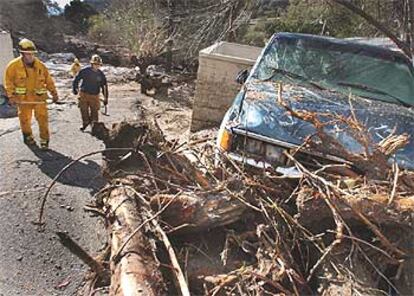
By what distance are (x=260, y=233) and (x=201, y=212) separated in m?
0.52

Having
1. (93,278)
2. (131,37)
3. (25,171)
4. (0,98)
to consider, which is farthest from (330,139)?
(131,37)

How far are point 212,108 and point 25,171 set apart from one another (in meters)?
3.95

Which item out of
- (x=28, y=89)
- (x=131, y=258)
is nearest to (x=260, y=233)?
(x=131, y=258)

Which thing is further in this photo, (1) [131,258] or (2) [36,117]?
(2) [36,117]

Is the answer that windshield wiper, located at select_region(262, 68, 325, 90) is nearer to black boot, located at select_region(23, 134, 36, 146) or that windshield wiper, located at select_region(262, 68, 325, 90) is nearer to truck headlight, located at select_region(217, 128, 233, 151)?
truck headlight, located at select_region(217, 128, 233, 151)

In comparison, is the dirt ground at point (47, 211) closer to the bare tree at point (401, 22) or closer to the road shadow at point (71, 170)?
the road shadow at point (71, 170)

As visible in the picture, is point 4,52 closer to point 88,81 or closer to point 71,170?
point 88,81

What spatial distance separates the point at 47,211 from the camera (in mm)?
4938

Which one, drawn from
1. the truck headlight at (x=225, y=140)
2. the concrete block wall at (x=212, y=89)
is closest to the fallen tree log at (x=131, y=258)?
the truck headlight at (x=225, y=140)

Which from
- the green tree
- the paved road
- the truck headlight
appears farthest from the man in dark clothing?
the green tree

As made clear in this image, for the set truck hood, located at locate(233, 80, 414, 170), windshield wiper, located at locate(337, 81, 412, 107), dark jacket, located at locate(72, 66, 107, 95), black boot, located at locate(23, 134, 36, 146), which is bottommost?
black boot, located at locate(23, 134, 36, 146)

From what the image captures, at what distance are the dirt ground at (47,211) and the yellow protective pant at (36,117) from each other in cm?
24

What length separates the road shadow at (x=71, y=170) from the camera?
229 inches

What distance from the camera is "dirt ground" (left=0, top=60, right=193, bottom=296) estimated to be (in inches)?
157
